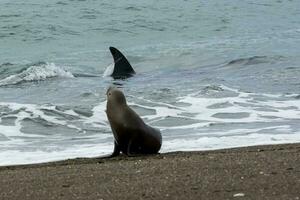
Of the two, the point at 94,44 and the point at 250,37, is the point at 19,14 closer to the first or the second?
the point at 94,44

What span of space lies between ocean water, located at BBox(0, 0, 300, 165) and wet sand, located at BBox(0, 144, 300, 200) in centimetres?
205

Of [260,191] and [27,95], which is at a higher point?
[260,191]

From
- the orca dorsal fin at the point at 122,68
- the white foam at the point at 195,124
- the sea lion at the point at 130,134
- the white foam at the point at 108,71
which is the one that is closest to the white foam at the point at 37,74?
the white foam at the point at 108,71

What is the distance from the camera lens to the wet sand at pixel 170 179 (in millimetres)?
4922

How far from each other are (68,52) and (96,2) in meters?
10.8

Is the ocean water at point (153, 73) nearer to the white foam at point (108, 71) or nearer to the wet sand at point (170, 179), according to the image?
the white foam at point (108, 71)

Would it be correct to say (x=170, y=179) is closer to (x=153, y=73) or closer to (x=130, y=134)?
(x=130, y=134)

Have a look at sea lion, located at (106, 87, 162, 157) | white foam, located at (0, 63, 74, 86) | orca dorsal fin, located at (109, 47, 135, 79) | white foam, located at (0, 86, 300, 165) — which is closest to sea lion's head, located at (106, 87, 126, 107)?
sea lion, located at (106, 87, 162, 157)

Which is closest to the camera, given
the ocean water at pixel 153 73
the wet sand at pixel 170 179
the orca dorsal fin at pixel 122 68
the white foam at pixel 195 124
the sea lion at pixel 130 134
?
the wet sand at pixel 170 179

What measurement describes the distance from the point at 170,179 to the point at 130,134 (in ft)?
7.99

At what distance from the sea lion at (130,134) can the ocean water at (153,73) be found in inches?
28.3

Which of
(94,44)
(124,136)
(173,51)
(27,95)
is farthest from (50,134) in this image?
(94,44)

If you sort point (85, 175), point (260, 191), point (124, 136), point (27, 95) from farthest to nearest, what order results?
1. point (27, 95)
2. point (124, 136)
3. point (85, 175)
4. point (260, 191)

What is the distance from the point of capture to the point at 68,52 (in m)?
21.4
